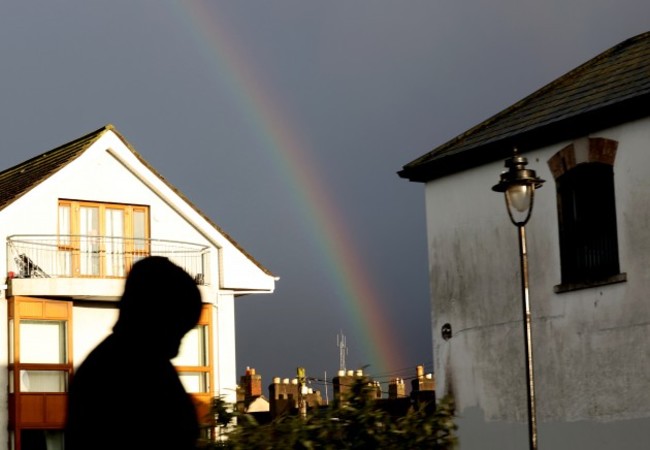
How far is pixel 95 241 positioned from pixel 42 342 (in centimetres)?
318

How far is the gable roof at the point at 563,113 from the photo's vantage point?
65.0ft

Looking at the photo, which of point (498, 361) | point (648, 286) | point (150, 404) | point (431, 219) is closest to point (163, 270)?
point (150, 404)

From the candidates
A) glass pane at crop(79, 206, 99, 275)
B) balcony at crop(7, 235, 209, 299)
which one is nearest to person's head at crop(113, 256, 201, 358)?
balcony at crop(7, 235, 209, 299)

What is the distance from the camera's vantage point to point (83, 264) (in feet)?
107

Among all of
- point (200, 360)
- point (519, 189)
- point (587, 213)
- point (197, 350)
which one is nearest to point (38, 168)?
point (197, 350)

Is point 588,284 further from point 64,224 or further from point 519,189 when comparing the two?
point 64,224

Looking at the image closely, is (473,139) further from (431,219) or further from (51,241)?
(51,241)

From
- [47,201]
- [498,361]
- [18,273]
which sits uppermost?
[47,201]

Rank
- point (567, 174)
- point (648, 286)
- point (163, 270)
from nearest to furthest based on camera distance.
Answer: point (163, 270), point (648, 286), point (567, 174)

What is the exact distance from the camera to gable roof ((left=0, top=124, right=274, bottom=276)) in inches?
1267

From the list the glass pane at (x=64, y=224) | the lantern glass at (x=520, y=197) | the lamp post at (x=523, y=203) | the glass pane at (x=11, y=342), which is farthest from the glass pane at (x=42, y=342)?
the lantern glass at (x=520, y=197)

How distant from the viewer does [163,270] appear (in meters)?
4.64

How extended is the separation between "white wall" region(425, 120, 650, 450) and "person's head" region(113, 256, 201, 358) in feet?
50.7

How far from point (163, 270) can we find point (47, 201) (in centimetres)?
2815
